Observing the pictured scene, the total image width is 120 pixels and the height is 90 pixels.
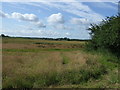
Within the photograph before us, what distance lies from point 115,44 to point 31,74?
12.8 metres

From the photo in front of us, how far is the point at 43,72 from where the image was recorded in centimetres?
902

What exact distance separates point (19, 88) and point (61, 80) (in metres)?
1.94

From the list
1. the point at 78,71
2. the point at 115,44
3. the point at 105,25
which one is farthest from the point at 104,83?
the point at 105,25

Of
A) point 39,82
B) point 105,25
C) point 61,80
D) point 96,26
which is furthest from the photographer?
point 96,26

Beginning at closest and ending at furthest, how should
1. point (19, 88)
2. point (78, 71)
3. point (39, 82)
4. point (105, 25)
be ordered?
point (19, 88) < point (39, 82) < point (78, 71) < point (105, 25)

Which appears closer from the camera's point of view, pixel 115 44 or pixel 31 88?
pixel 31 88

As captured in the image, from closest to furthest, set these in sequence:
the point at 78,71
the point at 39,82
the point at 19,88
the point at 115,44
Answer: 1. the point at 19,88
2. the point at 39,82
3. the point at 78,71
4. the point at 115,44

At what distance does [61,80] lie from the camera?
8602mm

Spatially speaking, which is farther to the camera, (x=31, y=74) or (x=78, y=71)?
(x=78, y=71)

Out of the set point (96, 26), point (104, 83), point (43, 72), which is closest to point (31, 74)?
point (43, 72)

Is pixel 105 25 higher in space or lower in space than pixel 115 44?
higher

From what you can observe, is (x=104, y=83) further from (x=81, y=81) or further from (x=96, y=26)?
(x=96, y=26)

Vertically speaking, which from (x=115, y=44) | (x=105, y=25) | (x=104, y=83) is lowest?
(x=104, y=83)

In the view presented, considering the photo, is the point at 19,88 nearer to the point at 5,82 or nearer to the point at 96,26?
the point at 5,82
